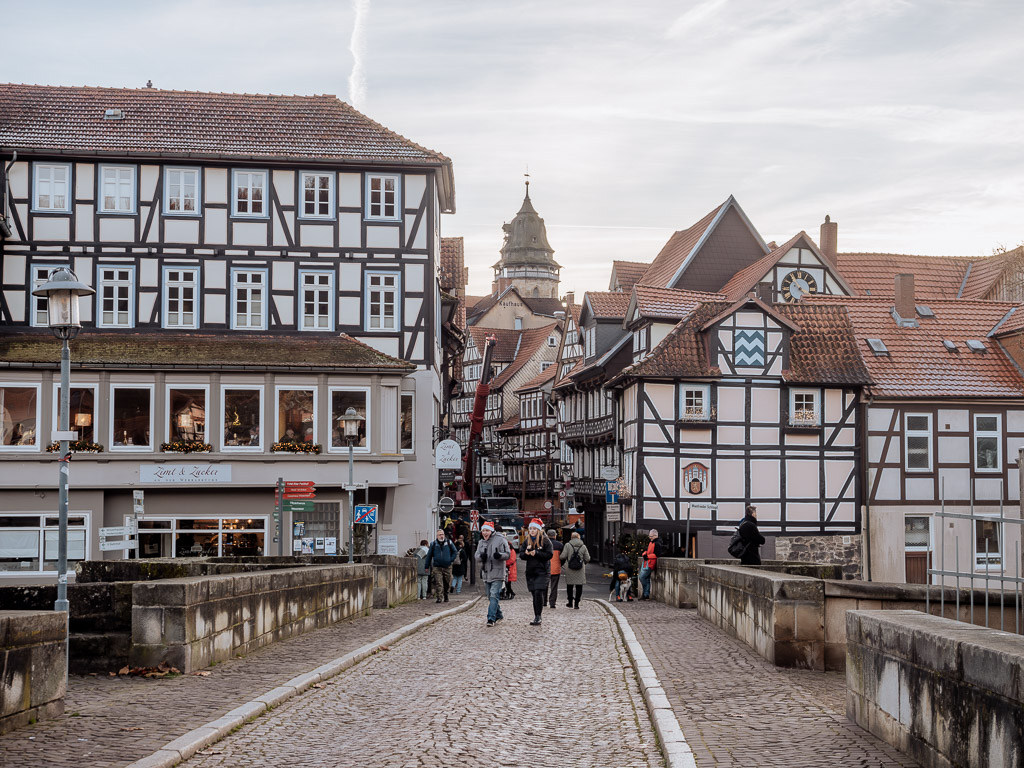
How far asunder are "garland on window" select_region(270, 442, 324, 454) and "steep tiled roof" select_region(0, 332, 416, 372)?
2164mm

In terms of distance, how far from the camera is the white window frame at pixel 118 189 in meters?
39.1

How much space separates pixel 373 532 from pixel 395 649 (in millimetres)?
23016

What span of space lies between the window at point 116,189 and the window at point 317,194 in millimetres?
5083

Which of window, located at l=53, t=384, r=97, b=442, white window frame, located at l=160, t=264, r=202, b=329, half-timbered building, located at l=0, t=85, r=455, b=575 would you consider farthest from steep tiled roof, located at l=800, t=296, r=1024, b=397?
window, located at l=53, t=384, r=97, b=442

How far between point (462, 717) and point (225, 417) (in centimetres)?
2798

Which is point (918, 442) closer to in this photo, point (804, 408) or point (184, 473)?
point (804, 408)

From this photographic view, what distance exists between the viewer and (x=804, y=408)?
4378 centimetres

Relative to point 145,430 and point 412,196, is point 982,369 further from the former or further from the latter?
point 145,430

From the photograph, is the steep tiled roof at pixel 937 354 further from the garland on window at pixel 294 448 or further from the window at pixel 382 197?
the garland on window at pixel 294 448

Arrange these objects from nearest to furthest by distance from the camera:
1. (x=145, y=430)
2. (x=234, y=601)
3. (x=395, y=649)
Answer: (x=234, y=601)
(x=395, y=649)
(x=145, y=430)

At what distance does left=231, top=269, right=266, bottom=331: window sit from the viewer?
39.6 metres

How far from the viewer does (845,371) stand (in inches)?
1724

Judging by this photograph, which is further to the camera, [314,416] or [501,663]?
[314,416]

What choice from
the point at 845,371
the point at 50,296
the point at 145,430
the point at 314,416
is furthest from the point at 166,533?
the point at 50,296
